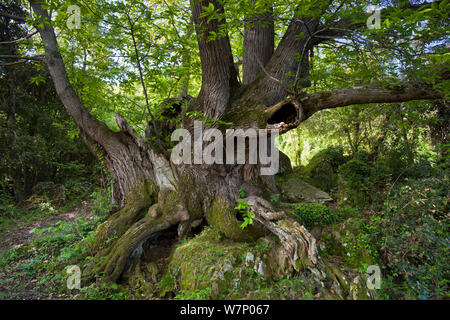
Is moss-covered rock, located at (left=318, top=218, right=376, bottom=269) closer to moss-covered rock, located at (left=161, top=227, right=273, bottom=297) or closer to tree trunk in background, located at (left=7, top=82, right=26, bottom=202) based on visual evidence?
moss-covered rock, located at (left=161, top=227, right=273, bottom=297)

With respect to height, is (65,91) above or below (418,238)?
above

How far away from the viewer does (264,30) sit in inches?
169

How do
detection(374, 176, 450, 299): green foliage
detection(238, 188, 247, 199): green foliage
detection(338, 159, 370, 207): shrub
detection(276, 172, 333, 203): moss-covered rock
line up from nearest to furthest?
detection(374, 176, 450, 299): green foliage → detection(238, 188, 247, 199): green foliage → detection(338, 159, 370, 207): shrub → detection(276, 172, 333, 203): moss-covered rock

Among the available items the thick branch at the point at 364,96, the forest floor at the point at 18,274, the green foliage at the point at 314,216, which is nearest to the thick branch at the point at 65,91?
the forest floor at the point at 18,274

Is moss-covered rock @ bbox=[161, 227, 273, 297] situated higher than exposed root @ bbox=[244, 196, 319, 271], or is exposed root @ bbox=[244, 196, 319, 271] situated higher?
exposed root @ bbox=[244, 196, 319, 271]

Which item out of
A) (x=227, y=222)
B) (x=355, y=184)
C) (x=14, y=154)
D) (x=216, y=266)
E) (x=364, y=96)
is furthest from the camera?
(x=14, y=154)

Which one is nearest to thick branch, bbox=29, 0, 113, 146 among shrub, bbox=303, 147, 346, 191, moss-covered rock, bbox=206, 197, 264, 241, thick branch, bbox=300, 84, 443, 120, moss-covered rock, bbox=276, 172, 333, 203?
moss-covered rock, bbox=206, 197, 264, 241

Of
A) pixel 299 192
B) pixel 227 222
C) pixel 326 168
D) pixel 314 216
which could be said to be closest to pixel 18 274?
pixel 227 222

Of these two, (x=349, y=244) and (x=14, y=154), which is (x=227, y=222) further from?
(x=14, y=154)

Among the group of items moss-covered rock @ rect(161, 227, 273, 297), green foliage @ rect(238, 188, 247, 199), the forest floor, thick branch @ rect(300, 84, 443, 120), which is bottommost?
the forest floor

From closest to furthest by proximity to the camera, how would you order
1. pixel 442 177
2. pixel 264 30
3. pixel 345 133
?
pixel 442 177 < pixel 264 30 < pixel 345 133
